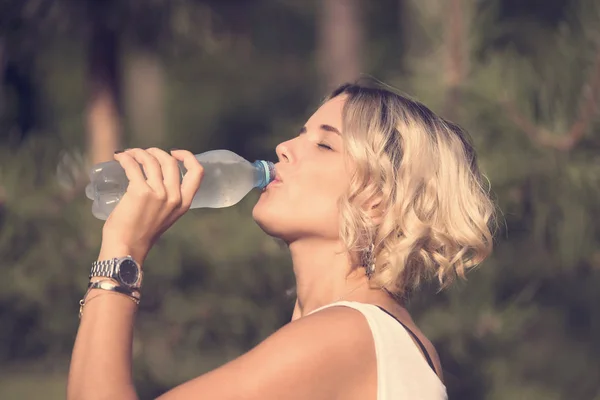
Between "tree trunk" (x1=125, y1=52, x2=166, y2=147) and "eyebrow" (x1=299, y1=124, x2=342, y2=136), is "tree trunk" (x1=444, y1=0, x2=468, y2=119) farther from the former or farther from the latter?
"tree trunk" (x1=125, y1=52, x2=166, y2=147)

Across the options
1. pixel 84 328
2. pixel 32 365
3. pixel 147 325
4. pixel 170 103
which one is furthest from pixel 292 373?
pixel 170 103

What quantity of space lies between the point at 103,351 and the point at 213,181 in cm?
104

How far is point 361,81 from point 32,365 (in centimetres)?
151

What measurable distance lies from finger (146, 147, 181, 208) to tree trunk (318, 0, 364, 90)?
73.6 inches

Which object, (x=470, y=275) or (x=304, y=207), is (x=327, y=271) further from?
(x=470, y=275)

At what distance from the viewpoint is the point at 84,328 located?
7.59ft

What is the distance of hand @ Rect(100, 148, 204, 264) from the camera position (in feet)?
7.84

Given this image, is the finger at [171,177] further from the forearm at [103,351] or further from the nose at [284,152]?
the nose at [284,152]

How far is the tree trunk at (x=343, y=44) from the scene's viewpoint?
4.66 m

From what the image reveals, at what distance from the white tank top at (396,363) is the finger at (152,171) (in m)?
0.46

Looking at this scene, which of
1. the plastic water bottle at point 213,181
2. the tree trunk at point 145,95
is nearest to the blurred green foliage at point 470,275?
the plastic water bottle at point 213,181

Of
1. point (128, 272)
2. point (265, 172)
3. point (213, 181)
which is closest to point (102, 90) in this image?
point (213, 181)

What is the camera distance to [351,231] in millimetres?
2670

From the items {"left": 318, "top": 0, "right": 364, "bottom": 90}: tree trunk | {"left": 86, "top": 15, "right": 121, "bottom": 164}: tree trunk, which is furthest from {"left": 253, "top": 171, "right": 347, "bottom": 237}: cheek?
{"left": 318, "top": 0, "right": 364, "bottom": 90}: tree trunk
